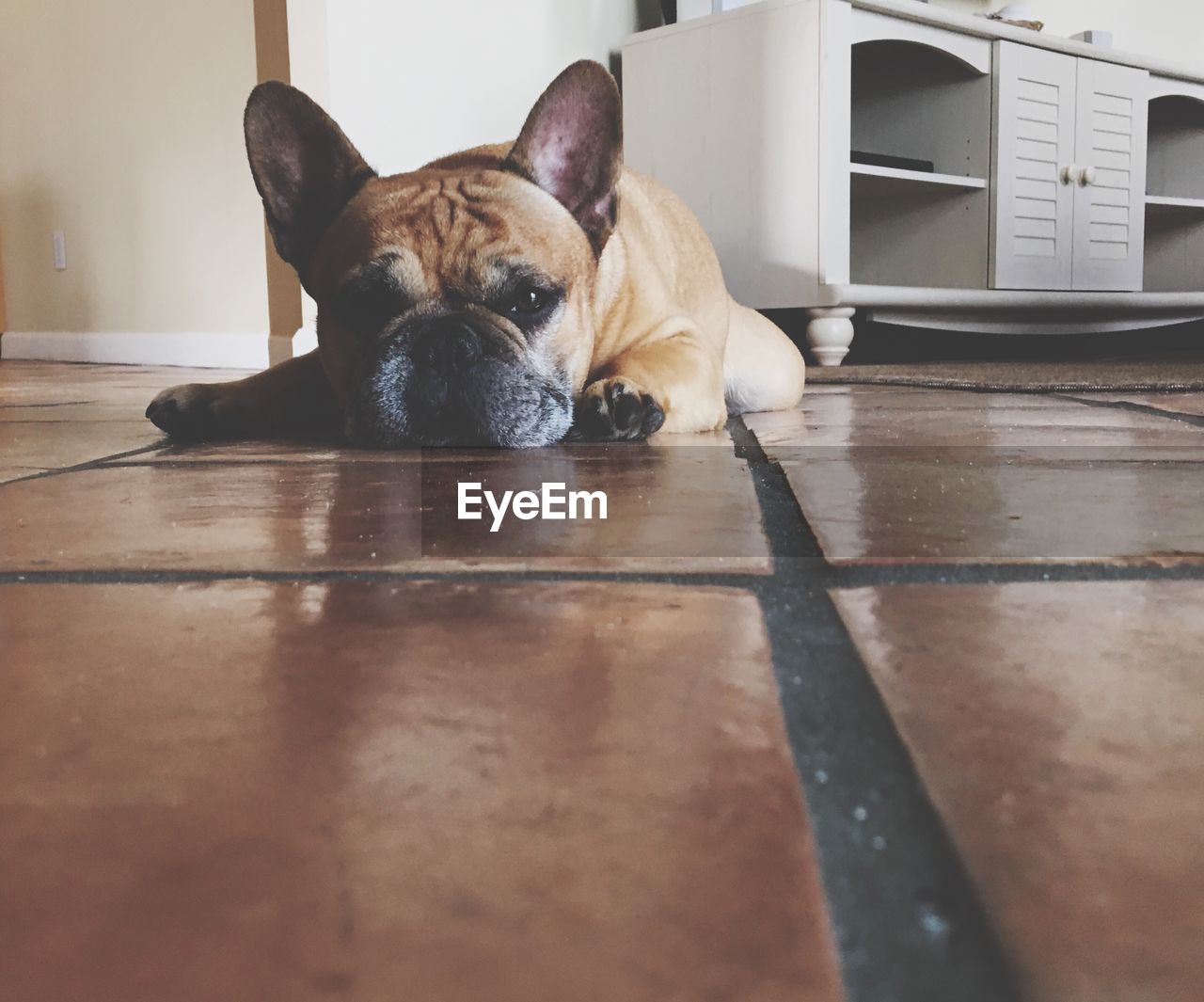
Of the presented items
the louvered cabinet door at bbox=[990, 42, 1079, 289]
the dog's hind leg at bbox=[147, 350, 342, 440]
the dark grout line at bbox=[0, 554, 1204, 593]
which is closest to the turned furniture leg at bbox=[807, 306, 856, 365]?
the louvered cabinet door at bbox=[990, 42, 1079, 289]

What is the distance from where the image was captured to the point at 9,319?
4098 millimetres

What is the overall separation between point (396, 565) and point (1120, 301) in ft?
10.6

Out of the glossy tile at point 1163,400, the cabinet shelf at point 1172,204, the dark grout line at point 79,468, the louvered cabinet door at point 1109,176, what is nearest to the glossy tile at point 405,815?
the dark grout line at point 79,468

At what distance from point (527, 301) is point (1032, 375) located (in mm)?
1227

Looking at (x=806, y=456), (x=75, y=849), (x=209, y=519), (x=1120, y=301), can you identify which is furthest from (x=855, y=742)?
(x=1120, y=301)

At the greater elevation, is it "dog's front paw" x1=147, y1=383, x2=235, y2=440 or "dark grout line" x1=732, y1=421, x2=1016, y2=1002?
"dog's front paw" x1=147, y1=383, x2=235, y2=440

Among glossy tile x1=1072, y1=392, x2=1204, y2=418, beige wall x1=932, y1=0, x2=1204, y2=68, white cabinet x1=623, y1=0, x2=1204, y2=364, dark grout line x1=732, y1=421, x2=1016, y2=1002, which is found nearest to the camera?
dark grout line x1=732, y1=421, x2=1016, y2=1002

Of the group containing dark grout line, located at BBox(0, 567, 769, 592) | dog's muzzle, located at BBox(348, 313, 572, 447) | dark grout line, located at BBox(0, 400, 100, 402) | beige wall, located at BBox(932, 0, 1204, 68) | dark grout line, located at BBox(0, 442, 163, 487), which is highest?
beige wall, located at BBox(932, 0, 1204, 68)

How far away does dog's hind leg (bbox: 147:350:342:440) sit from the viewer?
1130mm

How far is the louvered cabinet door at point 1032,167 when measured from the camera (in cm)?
294

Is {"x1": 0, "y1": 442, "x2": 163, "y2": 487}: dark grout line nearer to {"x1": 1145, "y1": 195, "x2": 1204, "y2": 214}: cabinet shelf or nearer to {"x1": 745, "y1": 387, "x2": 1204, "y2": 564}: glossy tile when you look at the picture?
{"x1": 745, "y1": 387, "x2": 1204, "y2": 564}: glossy tile

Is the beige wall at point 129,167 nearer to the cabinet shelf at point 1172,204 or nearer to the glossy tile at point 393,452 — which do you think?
the glossy tile at point 393,452

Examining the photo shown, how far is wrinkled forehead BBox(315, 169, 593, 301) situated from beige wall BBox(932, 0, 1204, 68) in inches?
139

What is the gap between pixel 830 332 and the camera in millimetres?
2639
